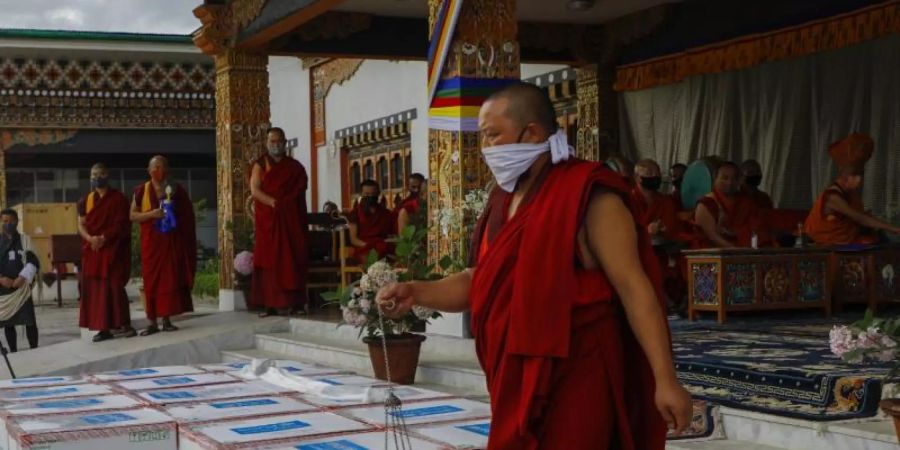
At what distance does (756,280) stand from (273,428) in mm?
4091

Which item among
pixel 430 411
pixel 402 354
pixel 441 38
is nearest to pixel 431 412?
pixel 430 411

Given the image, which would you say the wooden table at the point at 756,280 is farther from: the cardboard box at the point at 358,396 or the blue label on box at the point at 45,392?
the blue label on box at the point at 45,392

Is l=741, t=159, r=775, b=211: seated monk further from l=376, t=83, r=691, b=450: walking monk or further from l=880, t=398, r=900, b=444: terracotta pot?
l=376, t=83, r=691, b=450: walking monk

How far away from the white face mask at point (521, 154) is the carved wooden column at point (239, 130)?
26.2ft

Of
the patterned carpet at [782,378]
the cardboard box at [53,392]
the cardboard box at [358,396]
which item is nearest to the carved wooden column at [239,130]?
the cardboard box at [53,392]

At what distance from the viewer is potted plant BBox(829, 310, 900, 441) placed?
3.34 metres

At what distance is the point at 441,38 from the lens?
22.1ft

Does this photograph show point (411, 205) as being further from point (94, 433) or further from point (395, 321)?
point (94, 433)

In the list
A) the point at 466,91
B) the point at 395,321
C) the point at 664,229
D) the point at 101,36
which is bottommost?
the point at 395,321

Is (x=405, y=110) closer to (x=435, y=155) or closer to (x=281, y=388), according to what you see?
(x=435, y=155)

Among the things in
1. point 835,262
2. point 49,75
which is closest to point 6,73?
point 49,75

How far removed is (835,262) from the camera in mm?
7383

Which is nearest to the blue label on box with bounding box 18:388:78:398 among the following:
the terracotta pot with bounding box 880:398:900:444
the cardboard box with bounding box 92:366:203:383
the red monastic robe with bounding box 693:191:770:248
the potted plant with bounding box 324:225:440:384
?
the cardboard box with bounding box 92:366:203:383

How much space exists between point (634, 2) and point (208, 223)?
479 inches
